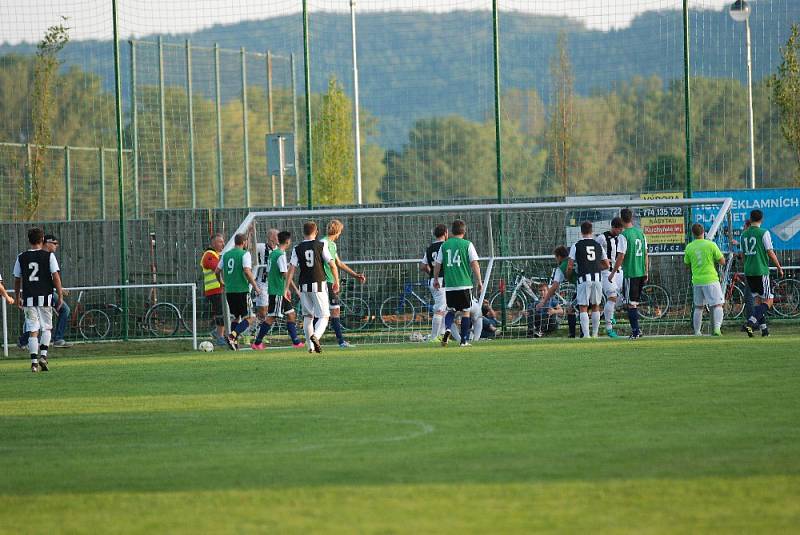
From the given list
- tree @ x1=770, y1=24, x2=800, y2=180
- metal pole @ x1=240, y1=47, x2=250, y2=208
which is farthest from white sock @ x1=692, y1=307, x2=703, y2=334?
metal pole @ x1=240, y1=47, x2=250, y2=208

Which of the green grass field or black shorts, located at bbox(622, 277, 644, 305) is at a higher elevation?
black shorts, located at bbox(622, 277, 644, 305)

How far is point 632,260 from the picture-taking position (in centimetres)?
2112

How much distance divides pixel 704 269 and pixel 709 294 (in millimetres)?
485

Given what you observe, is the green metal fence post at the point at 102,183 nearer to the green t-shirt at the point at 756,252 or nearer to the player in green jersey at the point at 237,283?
the player in green jersey at the point at 237,283

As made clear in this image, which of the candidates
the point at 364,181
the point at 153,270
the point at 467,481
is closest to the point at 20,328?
the point at 153,270

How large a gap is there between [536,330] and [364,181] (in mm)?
29414

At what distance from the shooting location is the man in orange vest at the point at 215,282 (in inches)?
861

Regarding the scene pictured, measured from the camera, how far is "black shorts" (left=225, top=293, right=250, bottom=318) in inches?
829

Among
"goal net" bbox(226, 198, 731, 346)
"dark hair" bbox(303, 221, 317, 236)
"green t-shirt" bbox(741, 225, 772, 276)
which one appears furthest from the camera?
"goal net" bbox(226, 198, 731, 346)

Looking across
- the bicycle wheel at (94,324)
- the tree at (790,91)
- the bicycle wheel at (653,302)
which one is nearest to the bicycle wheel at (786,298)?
the bicycle wheel at (653,302)

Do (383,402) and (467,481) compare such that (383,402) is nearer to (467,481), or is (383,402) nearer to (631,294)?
(467,481)

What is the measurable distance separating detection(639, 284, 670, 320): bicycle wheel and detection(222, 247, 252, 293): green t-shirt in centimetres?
777

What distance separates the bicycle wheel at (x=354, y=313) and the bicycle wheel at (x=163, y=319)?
324 centimetres

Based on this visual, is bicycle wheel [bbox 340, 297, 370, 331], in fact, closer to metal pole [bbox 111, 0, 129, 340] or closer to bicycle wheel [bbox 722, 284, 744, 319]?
metal pole [bbox 111, 0, 129, 340]
